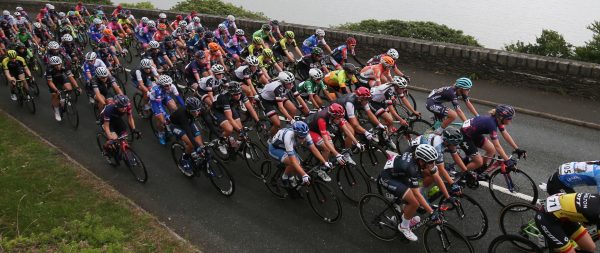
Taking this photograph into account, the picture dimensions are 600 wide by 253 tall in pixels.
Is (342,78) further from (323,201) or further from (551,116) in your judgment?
(551,116)

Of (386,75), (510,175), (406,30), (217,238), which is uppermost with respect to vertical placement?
(406,30)

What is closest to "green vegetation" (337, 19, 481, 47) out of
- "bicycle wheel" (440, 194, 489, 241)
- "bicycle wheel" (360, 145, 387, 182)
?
"bicycle wheel" (360, 145, 387, 182)

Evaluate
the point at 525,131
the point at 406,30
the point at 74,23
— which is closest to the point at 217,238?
the point at 525,131

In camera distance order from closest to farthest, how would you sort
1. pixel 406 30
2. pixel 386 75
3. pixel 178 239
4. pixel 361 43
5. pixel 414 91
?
pixel 178 239, pixel 386 75, pixel 414 91, pixel 361 43, pixel 406 30

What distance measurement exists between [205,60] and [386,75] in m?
5.23

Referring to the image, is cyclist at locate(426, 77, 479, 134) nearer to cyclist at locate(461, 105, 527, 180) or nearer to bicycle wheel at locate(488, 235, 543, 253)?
cyclist at locate(461, 105, 527, 180)

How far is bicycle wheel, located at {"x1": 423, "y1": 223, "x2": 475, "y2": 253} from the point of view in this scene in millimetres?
6469

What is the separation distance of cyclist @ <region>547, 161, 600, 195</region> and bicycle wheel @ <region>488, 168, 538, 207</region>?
3.68 ft

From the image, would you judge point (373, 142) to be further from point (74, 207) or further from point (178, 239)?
point (74, 207)

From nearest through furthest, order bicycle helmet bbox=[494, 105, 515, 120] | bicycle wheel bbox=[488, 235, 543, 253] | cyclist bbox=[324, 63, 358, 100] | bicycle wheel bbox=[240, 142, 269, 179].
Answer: bicycle wheel bbox=[488, 235, 543, 253], bicycle helmet bbox=[494, 105, 515, 120], bicycle wheel bbox=[240, 142, 269, 179], cyclist bbox=[324, 63, 358, 100]

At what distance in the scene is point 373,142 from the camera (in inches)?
361

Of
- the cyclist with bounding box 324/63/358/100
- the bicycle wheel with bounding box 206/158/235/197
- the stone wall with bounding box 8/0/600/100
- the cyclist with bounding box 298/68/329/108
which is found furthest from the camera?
the stone wall with bounding box 8/0/600/100

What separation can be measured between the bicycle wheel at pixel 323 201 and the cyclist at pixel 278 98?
7.95 ft

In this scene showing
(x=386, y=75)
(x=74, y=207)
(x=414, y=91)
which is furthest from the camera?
(x=414, y=91)
